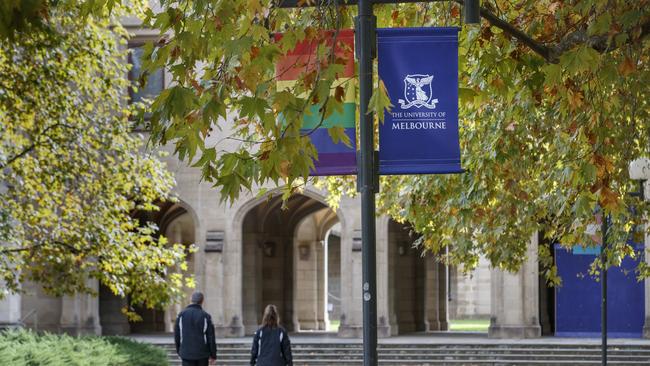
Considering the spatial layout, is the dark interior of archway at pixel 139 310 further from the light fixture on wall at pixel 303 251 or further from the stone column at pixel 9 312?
the light fixture on wall at pixel 303 251

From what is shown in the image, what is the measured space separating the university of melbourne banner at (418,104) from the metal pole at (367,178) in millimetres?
186

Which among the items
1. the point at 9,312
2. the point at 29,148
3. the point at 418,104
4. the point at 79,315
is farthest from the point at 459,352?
the point at 418,104

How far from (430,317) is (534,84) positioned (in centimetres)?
3488

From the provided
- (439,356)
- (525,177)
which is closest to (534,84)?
(525,177)

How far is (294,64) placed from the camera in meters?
7.65

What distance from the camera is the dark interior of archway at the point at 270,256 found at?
39938mm

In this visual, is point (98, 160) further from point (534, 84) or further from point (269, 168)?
point (269, 168)

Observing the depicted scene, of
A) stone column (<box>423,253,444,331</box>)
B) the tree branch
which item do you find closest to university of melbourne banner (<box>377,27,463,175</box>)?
the tree branch

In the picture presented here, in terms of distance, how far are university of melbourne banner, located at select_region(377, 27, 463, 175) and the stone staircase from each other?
23.6 metres

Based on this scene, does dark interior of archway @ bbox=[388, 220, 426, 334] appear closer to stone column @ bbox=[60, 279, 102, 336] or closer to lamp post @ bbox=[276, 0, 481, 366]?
stone column @ bbox=[60, 279, 102, 336]

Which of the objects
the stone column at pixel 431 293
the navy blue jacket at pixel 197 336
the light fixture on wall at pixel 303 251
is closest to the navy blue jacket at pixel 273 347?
the navy blue jacket at pixel 197 336

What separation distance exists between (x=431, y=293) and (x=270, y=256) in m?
5.77

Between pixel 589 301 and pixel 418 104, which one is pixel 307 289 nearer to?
pixel 589 301

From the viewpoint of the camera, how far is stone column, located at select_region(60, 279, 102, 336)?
37.6 meters
